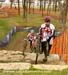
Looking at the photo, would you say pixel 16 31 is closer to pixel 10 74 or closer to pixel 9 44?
pixel 9 44

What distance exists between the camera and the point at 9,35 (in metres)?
47.8

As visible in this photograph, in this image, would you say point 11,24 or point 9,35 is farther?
point 11,24

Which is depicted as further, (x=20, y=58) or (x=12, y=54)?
(x=12, y=54)

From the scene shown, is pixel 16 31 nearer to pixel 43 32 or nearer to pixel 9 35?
pixel 9 35

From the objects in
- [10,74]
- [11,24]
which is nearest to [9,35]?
[11,24]

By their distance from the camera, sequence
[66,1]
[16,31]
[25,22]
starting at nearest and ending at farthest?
[66,1]
[16,31]
[25,22]

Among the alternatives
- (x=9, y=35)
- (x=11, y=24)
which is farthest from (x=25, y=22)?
(x=9, y=35)

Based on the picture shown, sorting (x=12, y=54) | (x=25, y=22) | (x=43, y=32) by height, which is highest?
(x=43, y=32)

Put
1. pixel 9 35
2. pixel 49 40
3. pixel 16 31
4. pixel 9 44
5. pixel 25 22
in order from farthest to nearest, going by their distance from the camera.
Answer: pixel 25 22 < pixel 16 31 < pixel 9 35 < pixel 9 44 < pixel 49 40

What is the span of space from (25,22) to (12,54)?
4918 cm

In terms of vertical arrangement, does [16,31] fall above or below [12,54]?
below

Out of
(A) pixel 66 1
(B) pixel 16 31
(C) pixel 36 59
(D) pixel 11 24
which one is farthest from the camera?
(D) pixel 11 24

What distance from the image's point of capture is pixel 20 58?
1398 centimetres

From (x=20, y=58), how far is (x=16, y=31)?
3913 cm
